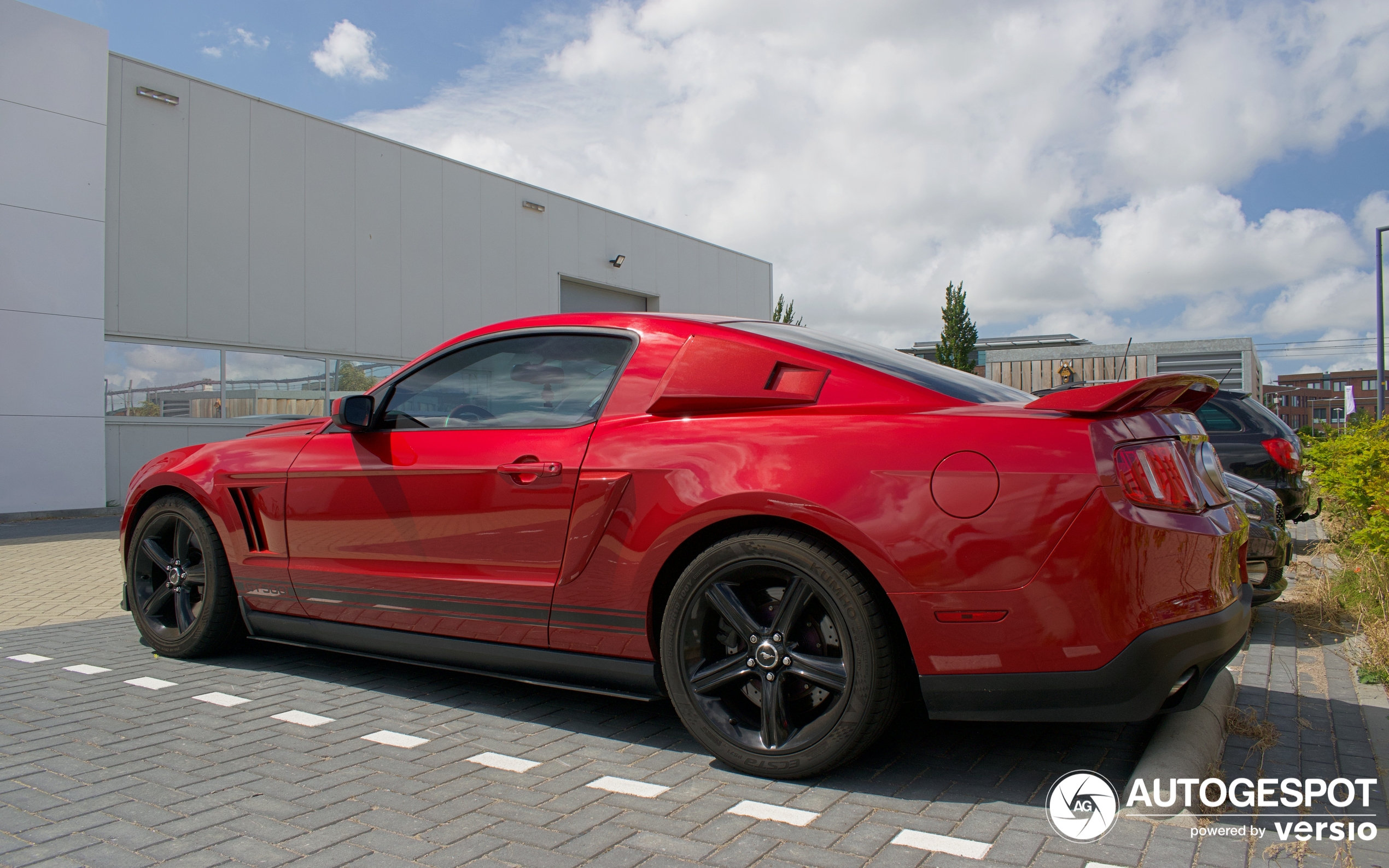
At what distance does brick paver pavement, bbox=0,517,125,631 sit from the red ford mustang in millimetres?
3004

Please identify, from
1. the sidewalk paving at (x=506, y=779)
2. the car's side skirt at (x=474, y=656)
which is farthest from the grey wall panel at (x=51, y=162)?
the car's side skirt at (x=474, y=656)

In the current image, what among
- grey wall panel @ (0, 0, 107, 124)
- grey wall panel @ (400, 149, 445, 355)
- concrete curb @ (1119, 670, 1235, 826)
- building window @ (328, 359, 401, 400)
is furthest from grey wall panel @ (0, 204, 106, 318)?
concrete curb @ (1119, 670, 1235, 826)

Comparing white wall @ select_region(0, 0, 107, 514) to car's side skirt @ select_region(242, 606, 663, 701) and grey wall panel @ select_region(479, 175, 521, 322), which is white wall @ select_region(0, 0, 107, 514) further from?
car's side skirt @ select_region(242, 606, 663, 701)

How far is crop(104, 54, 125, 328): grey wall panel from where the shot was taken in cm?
1305

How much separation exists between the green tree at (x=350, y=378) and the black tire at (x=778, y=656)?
14192mm

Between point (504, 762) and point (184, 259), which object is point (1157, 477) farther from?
point (184, 259)

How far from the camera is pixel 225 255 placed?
14250mm

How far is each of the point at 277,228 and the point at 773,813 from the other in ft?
48.2

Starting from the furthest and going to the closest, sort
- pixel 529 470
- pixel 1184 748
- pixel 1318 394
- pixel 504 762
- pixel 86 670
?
Result: pixel 1318 394
pixel 86 670
pixel 529 470
pixel 504 762
pixel 1184 748

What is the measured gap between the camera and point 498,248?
18594 mm

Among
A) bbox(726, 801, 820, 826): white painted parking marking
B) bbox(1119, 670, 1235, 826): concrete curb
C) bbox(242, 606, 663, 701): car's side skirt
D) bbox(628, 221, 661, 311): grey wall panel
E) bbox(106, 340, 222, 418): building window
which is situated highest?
bbox(628, 221, 661, 311): grey wall panel

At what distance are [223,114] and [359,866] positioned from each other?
14756 millimetres

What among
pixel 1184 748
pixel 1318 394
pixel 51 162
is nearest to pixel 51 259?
pixel 51 162

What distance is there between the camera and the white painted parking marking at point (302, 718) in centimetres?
349
